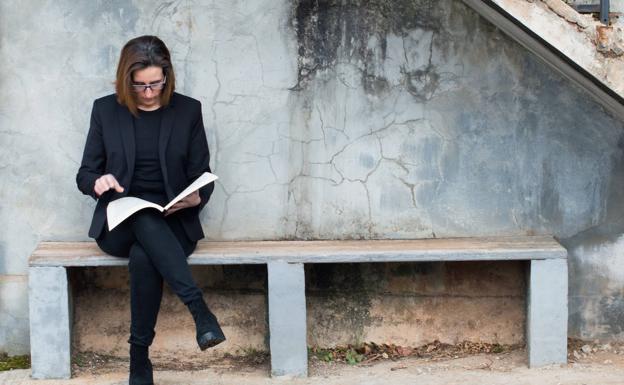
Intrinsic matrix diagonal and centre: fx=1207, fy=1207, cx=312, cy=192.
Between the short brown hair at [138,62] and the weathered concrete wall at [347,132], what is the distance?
43 centimetres

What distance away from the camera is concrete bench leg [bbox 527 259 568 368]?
5797 millimetres

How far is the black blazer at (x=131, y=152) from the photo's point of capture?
18.4 ft

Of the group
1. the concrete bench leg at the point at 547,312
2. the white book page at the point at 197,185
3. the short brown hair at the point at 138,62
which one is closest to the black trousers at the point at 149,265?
the white book page at the point at 197,185

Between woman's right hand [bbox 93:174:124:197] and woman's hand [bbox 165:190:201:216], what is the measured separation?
0.82 feet

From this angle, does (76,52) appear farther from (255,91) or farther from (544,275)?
(544,275)

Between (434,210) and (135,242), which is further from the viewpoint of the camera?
(434,210)

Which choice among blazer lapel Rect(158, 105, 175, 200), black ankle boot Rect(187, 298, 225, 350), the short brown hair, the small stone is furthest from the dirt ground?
the small stone

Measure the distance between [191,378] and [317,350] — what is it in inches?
27.0

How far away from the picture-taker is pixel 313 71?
5.98 metres

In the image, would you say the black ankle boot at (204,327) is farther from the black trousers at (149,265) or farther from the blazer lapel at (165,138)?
the blazer lapel at (165,138)

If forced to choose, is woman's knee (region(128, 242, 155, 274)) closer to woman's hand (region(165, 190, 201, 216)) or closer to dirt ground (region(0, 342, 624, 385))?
woman's hand (region(165, 190, 201, 216))

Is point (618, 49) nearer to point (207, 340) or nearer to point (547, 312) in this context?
point (547, 312)

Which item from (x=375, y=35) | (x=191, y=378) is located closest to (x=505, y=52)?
(x=375, y=35)

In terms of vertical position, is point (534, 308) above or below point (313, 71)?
below
